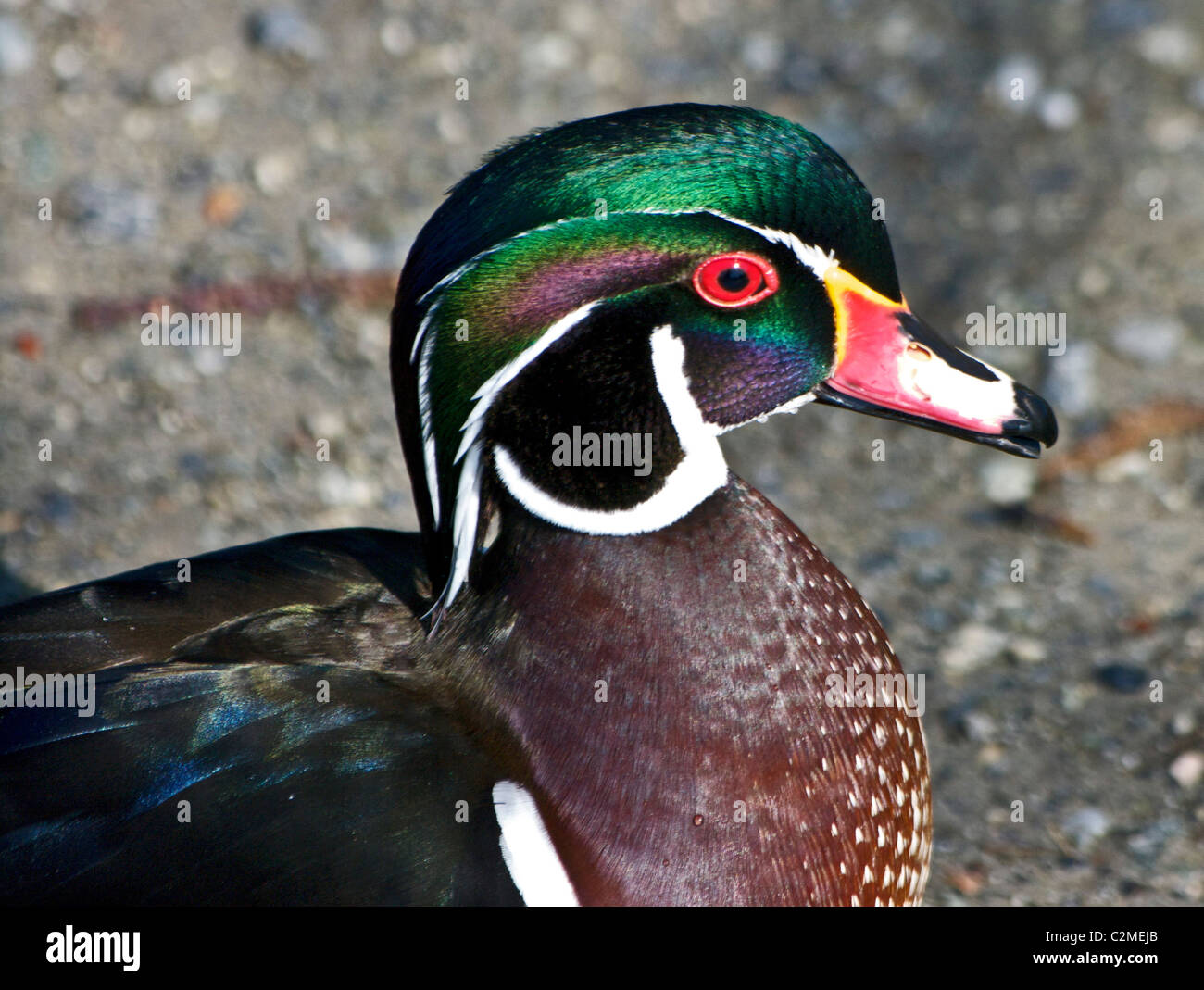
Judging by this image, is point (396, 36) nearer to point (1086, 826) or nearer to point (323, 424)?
point (323, 424)

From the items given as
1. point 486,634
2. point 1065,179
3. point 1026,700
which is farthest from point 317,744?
point 1065,179

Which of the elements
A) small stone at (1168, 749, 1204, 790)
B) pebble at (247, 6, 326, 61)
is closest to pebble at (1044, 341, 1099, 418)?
small stone at (1168, 749, 1204, 790)

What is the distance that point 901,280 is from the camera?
449 centimetres

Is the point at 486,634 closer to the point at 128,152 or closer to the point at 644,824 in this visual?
the point at 644,824

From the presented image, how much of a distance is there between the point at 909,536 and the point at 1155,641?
654 millimetres

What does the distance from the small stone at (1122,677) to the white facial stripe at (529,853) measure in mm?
1731

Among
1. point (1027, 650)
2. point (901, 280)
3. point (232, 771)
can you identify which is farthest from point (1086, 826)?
point (901, 280)

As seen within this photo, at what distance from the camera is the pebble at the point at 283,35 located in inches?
191

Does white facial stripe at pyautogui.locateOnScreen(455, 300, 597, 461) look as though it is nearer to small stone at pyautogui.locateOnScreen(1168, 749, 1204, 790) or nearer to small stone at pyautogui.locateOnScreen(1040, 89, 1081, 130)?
small stone at pyautogui.locateOnScreen(1168, 749, 1204, 790)

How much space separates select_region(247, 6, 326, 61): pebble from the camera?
4.86 metres

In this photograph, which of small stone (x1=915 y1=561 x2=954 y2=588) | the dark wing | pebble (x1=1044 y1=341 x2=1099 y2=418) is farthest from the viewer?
pebble (x1=1044 y1=341 x2=1099 y2=418)

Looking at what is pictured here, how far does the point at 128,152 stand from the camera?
4.55 m

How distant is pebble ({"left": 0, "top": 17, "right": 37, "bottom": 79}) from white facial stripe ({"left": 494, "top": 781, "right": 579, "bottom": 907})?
363 centimetres

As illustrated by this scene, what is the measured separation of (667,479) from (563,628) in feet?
0.87
